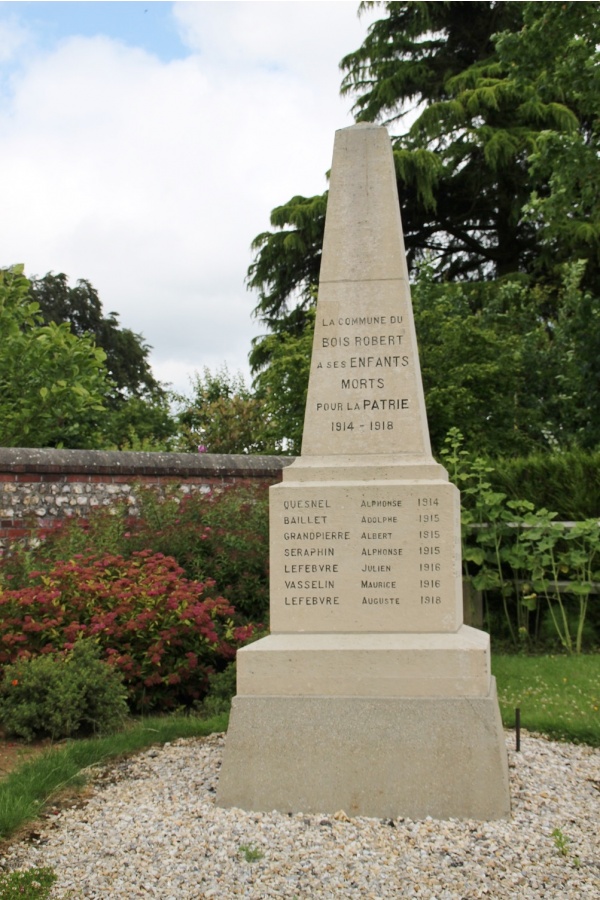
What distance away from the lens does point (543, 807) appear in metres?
4.60

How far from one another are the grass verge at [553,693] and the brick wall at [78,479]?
4.24 meters

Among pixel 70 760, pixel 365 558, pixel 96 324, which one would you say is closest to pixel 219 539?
pixel 70 760

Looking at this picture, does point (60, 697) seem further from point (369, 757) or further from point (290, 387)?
point (290, 387)

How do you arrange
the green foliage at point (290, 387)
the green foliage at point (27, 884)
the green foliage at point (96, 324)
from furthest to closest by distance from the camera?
the green foliage at point (96, 324) → the green foliage at point (290, 387) → the green foliage at point (27, 884)

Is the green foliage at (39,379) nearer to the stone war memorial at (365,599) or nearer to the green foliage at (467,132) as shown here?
the stone war memorial at (365,599)

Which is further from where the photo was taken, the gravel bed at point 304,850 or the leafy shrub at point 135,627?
the leafy shrub at point 135,627

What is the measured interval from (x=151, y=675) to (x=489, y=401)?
8.61 meters

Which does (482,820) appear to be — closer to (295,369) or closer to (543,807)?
(543,807)

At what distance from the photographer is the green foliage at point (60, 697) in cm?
612

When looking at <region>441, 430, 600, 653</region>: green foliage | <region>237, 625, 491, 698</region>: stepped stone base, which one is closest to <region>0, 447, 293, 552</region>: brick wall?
<region>441, 430, 600, 653</region>: green foliage

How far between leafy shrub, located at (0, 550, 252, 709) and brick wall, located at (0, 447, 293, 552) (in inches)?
96.7

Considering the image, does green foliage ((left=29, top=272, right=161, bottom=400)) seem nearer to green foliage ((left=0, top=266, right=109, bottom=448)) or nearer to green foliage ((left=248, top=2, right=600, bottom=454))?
green foliage ((left=248, top=2, right=600, bottom=454))

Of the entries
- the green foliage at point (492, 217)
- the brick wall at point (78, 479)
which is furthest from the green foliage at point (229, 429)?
the brick wall at point (78, 479)

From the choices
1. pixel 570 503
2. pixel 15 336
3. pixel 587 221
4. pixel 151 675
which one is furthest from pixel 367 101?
pixel 151 675
